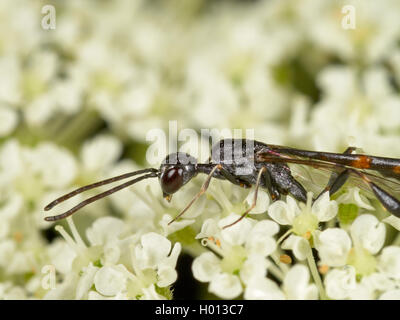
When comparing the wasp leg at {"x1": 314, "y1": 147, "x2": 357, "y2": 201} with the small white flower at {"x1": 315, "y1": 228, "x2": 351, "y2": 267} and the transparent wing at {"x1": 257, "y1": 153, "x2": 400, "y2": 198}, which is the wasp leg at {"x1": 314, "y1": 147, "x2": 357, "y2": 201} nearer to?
the transparent wing at {"x1": 257, "y1": 153, "x2": 400, "y2": 198}

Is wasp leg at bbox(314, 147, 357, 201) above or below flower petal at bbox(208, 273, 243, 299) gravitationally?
above

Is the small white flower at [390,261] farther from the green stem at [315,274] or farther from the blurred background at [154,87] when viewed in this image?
the blurred background at [154,87]

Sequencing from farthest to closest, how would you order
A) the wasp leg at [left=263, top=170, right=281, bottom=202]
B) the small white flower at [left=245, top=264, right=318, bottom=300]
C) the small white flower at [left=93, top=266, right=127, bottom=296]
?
the wasp leg at [left=263, top=170, right=281, bottom=202] < the small white flower at [left=93, top=266, right=127, bottom=296] < the small white flower at [left=245, top=264, right=318, bottom=300]

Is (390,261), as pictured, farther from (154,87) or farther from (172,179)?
(154,87)

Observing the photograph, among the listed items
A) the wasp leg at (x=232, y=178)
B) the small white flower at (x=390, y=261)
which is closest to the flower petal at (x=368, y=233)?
the small white flower at (x=390, y=261)

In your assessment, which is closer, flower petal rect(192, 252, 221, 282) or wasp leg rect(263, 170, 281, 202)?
flower petal rect(192, 252, 221, 282)

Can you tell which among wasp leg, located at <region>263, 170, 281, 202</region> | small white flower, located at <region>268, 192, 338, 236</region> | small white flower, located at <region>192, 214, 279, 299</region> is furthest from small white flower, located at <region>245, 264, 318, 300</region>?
wasp leg, located at <region>263, 170, 281, 202</region>
